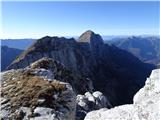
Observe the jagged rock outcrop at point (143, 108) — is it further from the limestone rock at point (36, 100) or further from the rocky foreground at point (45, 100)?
the limestone rock at point (36, 100)

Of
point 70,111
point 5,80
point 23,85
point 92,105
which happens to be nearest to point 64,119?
point 70,111

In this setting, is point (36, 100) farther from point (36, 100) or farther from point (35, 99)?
point (35, 99)

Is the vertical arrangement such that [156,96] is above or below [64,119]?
above

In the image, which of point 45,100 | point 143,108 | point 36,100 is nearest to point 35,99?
point 36,100

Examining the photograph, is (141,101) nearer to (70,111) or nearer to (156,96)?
(156,96)

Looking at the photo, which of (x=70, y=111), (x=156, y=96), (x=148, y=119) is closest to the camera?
(x=148, y=119)

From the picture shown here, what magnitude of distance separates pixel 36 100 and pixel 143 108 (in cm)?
1084

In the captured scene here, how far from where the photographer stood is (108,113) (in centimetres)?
1590

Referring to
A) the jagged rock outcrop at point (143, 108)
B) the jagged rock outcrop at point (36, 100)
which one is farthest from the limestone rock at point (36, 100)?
the jagged rock outcrop at point (143, 108)

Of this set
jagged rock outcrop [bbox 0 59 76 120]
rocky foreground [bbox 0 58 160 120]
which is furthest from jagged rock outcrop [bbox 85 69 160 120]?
jagged rock outcrop [bbox 0 59 76 120]

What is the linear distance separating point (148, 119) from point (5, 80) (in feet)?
57.9

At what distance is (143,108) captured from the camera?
13.8m

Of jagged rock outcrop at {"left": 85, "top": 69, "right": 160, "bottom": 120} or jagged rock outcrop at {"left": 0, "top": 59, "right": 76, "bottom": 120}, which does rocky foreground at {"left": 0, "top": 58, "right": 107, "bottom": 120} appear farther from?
jagged rock outcrop at {"left": 85, "top": 69, "right": 160, "bottom": 120}

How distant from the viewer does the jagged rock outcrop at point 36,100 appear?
21.5 m
